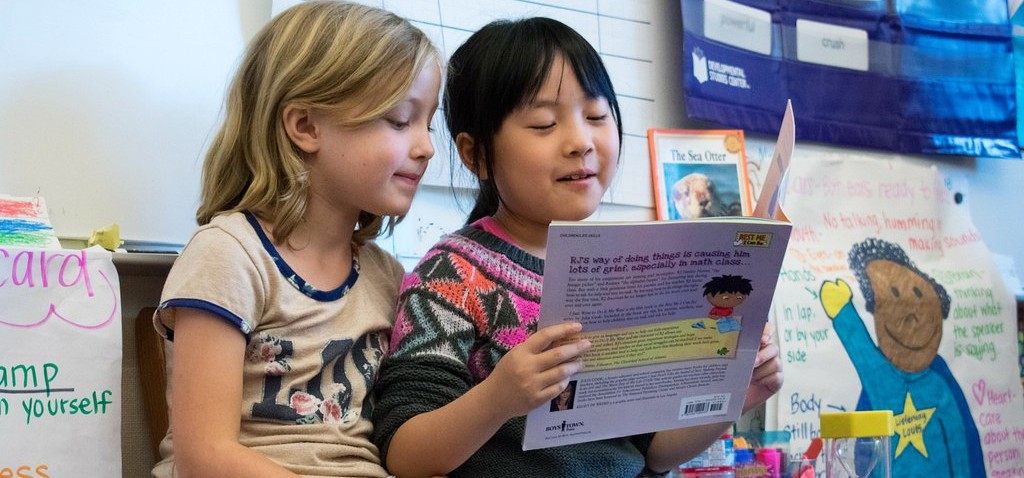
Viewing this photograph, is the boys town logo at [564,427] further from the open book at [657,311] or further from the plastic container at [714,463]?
the plastic container at [714,463]

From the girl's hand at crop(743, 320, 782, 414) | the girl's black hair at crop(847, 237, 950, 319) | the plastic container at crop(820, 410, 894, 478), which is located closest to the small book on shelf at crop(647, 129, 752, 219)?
the girl's black hair at crop(847, 237, 950, 319)

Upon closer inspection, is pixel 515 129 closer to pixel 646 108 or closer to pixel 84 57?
pixel 84 57

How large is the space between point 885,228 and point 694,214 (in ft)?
1.49

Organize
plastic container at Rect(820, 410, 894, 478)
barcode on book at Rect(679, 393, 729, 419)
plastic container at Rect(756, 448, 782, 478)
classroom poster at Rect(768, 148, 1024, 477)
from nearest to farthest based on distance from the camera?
1. barcode on book at Rect(679, 393, 729, 419)
2. plastic container at Rect(820, 410, 894, 478)
3. plastic container at Rect(756, 448, 782, 478)
4. classroom poster at Rect(768, 148, 1024, 477)

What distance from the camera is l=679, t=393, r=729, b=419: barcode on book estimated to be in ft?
3.00

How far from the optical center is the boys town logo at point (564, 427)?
2.82 ft

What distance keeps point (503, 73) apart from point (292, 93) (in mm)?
217

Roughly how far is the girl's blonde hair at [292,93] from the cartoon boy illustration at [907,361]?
1.00m

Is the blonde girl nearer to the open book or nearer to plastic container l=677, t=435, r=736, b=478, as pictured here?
the open book

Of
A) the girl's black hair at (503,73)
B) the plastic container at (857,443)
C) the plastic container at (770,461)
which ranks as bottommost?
the plastic container at (770,461)

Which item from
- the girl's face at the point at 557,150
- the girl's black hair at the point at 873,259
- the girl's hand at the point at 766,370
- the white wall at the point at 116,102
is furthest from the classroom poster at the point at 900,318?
the white wall at the point at 116,102

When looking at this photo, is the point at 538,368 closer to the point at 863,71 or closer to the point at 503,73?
the point at 503,73

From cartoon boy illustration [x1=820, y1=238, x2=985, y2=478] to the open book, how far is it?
0.86m

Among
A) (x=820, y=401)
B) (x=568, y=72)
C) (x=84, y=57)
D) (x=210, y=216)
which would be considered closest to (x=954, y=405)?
(x=820, y=401)
